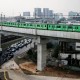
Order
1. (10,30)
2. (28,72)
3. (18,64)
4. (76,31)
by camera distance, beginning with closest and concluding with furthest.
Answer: (76,31), (28,72), (18,64), (10,30)

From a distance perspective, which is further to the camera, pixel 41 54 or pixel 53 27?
pixel 41 54

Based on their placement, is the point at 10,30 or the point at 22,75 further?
the point at 10,30

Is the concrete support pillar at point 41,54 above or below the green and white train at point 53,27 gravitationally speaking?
below

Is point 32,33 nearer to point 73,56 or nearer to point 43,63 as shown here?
point 43,63

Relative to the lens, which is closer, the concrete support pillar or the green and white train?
the green and white train

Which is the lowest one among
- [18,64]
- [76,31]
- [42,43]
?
[18,64]

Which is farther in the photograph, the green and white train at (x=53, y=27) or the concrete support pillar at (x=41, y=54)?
the concrete support pillar at (x=41, y=54)

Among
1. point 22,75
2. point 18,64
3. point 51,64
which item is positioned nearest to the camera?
point 22,75

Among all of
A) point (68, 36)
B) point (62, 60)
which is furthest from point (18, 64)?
point (68, 36)

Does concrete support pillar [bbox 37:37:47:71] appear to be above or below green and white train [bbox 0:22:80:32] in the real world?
below

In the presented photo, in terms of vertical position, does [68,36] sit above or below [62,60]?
above

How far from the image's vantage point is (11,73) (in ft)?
104

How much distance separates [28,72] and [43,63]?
2.95 m

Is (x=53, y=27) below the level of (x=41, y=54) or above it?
above
